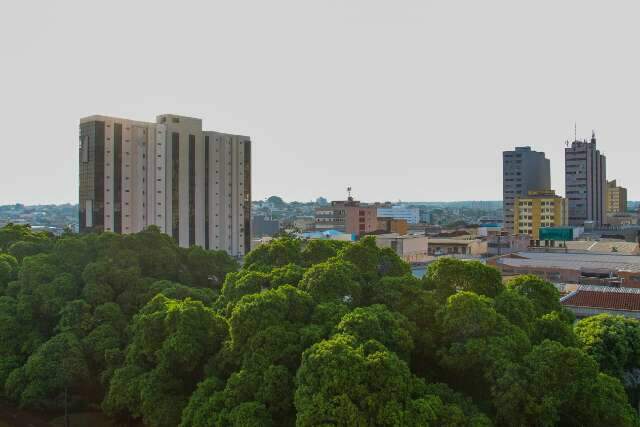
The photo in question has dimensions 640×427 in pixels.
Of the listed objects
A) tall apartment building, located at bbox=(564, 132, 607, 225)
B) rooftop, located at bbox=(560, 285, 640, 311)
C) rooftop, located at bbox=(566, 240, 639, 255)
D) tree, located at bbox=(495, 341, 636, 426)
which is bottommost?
tree, located at bbox=(495, 341, 636, 426)

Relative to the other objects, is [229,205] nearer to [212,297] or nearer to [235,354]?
[212,297]

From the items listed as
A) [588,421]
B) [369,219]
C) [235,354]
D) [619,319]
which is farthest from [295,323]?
[369,219]

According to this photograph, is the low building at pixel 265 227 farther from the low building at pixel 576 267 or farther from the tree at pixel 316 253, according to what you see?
the tree at pixel 316 253

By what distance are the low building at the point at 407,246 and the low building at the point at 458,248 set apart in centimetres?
170

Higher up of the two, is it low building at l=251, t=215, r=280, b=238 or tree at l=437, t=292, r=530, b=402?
low building at l=251, t=215, r=280, b=238

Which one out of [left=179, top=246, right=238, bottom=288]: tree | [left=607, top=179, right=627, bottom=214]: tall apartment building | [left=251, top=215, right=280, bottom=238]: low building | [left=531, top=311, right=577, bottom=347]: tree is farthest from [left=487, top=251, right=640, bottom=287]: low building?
[left=607, top=179, right=627, bottom=214]: tall apartment building

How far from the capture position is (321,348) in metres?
13.5

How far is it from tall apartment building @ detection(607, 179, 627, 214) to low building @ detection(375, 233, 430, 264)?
91.9 meters

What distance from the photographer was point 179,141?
4881cm

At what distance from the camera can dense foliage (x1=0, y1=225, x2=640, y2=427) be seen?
525 inches

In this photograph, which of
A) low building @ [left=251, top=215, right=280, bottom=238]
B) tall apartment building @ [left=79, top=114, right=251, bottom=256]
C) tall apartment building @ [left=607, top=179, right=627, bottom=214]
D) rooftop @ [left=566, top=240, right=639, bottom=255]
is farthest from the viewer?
tall apartment building @ [left=607, top=179, right=627, bottom=214]

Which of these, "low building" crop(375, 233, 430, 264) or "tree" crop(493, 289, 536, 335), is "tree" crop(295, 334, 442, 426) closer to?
"tree" crop(493, 289, 536, 335)

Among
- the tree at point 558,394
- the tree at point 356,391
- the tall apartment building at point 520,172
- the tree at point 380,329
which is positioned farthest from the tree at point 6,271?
the tall apartment building at point 520,172

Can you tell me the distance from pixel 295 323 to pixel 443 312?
13.0ft
